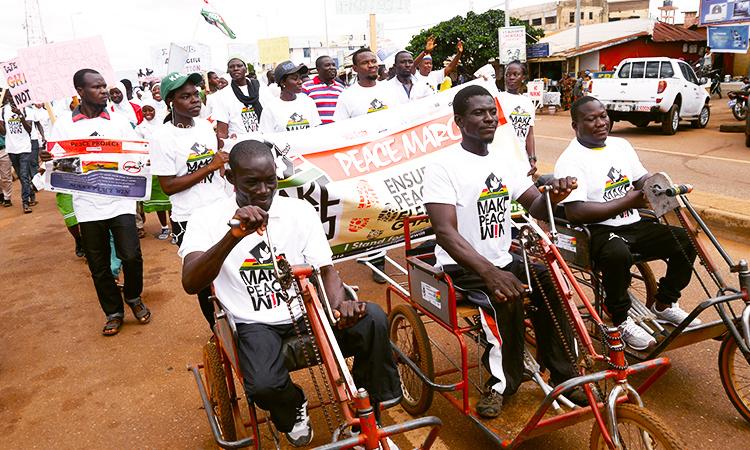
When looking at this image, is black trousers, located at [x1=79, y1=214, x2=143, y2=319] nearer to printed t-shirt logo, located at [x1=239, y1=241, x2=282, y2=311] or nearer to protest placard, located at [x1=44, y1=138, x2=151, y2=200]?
protest placard, located at [x1=44, y1=138, x2=151, y2=200]

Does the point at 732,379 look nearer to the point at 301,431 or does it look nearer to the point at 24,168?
the point at 301,431

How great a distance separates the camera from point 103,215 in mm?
4930

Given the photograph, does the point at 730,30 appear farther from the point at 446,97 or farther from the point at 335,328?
the point at 335,328

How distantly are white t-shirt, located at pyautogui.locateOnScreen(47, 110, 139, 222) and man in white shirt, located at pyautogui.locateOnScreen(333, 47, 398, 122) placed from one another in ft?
7.46

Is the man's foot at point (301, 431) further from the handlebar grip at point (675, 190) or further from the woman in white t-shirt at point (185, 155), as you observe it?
the handlebar grip at point (675, 190)

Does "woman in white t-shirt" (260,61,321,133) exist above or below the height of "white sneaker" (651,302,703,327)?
above

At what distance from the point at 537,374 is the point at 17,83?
21.3 feet

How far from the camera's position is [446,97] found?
5.21 m

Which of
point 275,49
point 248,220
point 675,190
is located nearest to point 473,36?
point 275,49

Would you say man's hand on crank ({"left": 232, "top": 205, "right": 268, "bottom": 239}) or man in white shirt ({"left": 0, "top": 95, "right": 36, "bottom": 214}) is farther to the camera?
man in white shirt ({"left": 0, "top": 95, "right": 36, "bottom": 214})

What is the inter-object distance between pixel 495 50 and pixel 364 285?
2922 centimetres

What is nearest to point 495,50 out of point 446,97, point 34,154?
point 34,154

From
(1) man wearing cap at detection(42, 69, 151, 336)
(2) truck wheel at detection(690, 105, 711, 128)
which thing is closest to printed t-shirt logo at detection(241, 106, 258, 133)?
(1) man wearing cap at detection(42, 69, 151, 336)

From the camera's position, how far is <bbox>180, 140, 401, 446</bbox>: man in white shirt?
2.70 meters
